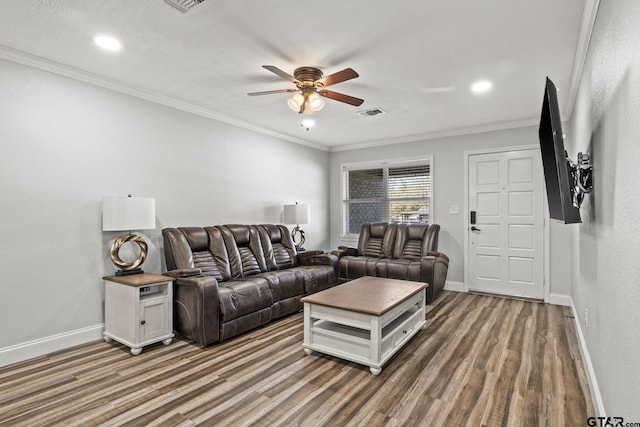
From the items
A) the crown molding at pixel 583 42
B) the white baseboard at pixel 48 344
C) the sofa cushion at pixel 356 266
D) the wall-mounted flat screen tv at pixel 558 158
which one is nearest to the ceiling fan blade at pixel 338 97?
the wall-mounted flat screen tv at pixel 558 158

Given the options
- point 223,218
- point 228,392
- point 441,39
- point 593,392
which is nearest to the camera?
point 593,392

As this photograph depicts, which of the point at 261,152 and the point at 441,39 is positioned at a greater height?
the point at 441,39

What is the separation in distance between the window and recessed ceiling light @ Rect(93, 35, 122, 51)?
Answer: 14.8 ft

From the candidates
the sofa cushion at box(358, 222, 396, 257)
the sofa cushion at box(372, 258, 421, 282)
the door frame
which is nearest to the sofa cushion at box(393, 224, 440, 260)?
the sofa cushion at box(358, 222, 396, 257)

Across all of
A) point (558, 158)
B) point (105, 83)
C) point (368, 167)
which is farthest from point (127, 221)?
point (368, 167)

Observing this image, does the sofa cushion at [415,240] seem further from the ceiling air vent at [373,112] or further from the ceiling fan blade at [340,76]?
the ceiling fan blade at [340,76]

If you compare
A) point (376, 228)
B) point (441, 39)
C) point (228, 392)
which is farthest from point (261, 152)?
point (228, 392)

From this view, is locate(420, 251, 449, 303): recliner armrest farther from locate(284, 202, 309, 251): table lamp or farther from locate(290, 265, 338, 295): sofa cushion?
locate(284, 202, 309, 251): table lamp

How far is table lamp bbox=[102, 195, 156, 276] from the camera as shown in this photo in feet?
10.3

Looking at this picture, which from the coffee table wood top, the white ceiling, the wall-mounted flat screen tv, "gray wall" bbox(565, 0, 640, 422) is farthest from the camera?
the coffee table wood top

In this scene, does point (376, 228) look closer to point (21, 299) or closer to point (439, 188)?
point (439, 188)

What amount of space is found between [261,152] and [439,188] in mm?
2937

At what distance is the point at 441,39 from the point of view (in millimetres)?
A: 2572

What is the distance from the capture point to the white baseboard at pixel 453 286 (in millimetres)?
5273
